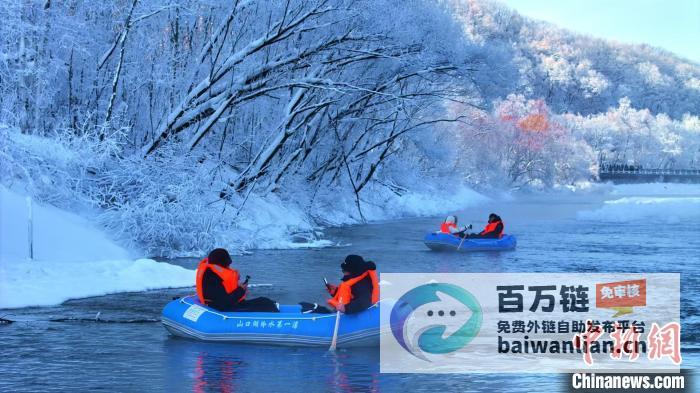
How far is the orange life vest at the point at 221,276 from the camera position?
44.0ft

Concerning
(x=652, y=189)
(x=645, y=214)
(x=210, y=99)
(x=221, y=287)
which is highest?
(x=210, y=99)

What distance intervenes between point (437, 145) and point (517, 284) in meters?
30.0

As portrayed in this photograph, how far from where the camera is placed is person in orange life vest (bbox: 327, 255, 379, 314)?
12859 millimetres

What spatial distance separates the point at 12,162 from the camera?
2048 cm

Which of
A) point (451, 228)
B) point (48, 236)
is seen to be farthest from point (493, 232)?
point (48, 236)

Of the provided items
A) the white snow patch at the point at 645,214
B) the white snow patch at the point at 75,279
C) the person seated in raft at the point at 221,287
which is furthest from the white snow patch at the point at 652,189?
the person seated in raft at the point at 221,287

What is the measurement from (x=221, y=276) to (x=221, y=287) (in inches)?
6.1

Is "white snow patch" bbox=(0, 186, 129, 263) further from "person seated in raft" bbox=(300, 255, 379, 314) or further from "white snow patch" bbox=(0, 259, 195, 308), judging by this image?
"person seated in raft" bbox=(300, 255, 379, 314)

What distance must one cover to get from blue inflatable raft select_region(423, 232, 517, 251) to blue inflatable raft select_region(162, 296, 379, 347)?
591 inches

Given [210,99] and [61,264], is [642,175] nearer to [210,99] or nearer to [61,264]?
[210,99]

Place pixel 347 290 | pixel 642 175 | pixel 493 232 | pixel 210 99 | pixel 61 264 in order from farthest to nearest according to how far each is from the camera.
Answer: pixel 642 175, pixel 493 232, pixel 210 99, pixel 61 264, pixel 347 290

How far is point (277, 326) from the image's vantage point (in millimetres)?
13055

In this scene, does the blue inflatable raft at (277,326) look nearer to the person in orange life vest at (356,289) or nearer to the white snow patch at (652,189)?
the person in orange life vest at (356,289)

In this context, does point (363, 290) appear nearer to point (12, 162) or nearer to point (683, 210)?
point (12, 162)
